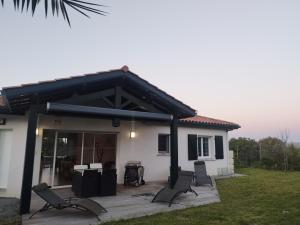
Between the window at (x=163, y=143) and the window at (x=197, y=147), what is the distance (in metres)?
1.28

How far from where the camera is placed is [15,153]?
982 cm

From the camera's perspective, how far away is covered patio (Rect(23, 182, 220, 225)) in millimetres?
6219

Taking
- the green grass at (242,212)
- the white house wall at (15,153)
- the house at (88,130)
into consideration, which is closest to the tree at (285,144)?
the house at (88,130)

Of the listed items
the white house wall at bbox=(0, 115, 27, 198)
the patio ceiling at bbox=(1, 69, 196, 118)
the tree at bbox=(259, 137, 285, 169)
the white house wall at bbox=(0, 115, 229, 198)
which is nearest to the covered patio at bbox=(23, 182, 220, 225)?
the white house wall at bbox=(0, 115, 27, 198)

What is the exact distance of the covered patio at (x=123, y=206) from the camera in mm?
6219

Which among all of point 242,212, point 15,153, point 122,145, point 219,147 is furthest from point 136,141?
point 242,212

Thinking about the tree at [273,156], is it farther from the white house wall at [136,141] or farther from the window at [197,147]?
the white house wall at [136,141]

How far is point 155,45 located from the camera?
1445cm

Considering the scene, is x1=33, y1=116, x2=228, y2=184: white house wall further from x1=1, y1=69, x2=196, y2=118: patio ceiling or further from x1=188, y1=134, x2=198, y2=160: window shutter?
x1=1, y1=69, x2=196, y2=118: patio ceiling

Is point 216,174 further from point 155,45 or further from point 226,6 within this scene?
point 226,6

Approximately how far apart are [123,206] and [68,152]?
15.6 feet

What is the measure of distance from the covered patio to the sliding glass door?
934 millimetres

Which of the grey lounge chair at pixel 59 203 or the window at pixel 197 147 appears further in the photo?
the window at pixel 197 147

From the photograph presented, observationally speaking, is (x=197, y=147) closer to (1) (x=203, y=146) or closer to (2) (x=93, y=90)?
(1) (x=203, y=146)
